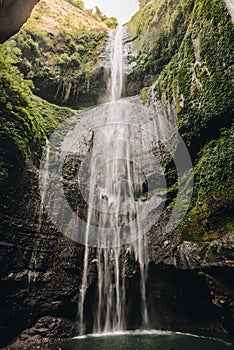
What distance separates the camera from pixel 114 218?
37.2 feet

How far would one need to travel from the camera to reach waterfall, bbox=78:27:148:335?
31.9 feet

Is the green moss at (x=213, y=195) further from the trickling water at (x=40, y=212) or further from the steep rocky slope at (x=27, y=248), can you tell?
the trickling water at (x=40, y=212)

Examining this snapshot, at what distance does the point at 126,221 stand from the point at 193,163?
3.59 meters

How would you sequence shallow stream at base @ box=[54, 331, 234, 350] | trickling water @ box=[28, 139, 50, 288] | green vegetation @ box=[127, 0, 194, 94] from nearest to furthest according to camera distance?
shallow stream at base @ box=[54, 331, 234, 350]
trickling water @ box=[28, 139, 50, 288]
green vegetation @ box=[127, 0, 194, 94]

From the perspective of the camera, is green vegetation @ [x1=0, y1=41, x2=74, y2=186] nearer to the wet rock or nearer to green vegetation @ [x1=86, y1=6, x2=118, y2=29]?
the wet rock

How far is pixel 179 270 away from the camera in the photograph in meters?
8.70

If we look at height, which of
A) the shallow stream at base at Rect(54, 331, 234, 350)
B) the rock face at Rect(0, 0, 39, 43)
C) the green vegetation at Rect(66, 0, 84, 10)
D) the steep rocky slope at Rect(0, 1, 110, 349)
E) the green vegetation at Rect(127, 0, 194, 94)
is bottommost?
the shallow stream at base at Rect(54, 331, 234, 350)

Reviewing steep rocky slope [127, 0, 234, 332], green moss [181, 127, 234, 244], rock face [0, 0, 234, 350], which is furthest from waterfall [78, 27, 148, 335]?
green moss [181, 127, 234, 244]

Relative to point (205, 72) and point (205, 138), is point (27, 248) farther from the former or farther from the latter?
point (205, 72)

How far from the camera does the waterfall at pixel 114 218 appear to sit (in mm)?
9727

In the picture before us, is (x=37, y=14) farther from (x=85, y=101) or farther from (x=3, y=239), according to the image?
(x=3, y=239)

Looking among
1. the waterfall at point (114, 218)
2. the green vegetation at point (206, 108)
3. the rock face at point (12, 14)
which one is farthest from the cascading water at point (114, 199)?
the rock face at point (12, 14)

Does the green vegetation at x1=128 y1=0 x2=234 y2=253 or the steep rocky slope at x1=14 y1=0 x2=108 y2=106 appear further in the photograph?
the steep rocky slope at x1=14 y1=0 x2=108 y2=106

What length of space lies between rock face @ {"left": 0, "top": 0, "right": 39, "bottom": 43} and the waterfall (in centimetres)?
643
